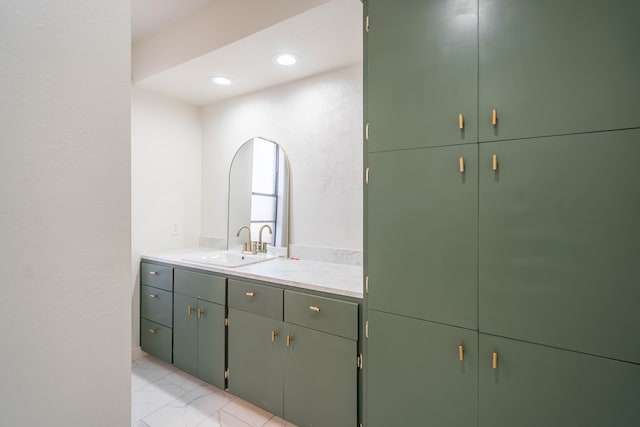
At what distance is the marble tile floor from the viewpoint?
1862mm

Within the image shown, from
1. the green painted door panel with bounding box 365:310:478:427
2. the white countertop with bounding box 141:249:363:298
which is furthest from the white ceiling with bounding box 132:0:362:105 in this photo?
the green painted door panel with bounding box 365:310:478:427

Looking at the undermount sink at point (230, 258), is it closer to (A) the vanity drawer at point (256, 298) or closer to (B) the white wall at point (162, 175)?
(A) the vanity drawer at point (256, 298)

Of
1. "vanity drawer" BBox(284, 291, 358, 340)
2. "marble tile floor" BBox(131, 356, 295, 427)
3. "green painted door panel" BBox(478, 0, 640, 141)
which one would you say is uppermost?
"green painted door panel" BBox(478, 0, 640, 141)

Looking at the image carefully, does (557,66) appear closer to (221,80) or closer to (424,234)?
(424,234)

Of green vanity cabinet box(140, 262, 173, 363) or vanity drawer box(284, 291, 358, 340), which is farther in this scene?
green vanity cabinet box(140, 262, 173, 363)

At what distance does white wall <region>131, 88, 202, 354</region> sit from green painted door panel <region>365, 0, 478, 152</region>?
2.18 metres

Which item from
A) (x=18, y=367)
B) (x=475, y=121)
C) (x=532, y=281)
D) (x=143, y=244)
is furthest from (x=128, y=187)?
(x=143, y=244)

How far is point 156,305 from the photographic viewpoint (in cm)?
252

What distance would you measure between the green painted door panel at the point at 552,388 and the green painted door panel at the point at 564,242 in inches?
1.9

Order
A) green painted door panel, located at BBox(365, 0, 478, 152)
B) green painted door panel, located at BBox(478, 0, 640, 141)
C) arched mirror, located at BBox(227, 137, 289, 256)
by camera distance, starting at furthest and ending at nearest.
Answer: arched mirror, located at BBox(227, 137, 289, 256) < green painted door panel, located at BBox(365, 0, 478, 152) < green painted door panel, located at BBox(478, 0, 640, 141)

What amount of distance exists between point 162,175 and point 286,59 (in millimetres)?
1607

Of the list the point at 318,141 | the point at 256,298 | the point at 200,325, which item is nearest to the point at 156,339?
the point at 200,325

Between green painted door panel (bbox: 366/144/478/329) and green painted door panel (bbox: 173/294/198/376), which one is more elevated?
green painted door panel (bbox: 366/144/478/329)

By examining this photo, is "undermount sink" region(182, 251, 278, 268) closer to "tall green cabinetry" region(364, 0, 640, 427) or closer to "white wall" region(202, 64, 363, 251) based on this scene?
"white wall" region(202, 64, 363, 251)
